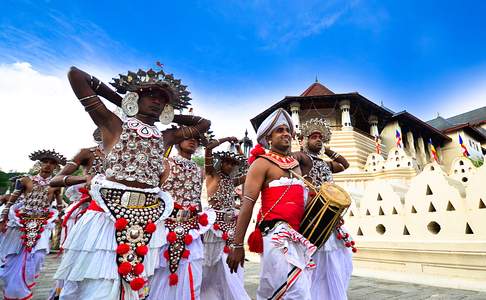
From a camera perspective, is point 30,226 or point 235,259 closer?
point 235,259

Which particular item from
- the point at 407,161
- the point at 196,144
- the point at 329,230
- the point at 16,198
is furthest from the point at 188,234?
the point at 407,161

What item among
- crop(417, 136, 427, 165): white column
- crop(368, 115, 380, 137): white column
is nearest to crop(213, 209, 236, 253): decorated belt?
crop(368, 115, 380, 137): white column

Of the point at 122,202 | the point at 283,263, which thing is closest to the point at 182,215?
the point at 122,202

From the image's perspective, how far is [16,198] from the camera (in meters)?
5.27

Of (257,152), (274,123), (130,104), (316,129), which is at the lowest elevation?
(257,152)

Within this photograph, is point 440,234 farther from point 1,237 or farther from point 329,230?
point 1,237

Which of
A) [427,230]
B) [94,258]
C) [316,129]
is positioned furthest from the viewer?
[427,230]

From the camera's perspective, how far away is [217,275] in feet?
13.0

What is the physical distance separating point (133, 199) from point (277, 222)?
1.15 m

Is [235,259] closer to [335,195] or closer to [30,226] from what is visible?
[335,195]

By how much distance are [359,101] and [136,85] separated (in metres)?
18.5

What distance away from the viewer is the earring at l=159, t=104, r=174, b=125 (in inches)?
104

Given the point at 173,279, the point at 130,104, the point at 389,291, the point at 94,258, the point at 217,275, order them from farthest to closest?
the point at 389,291 < the point at 217,275 < the point at 173,279 < the point at 130,104 < the point at 94,258

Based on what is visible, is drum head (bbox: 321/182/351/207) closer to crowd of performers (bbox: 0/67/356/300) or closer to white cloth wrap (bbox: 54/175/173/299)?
crowd of performers (bbox: 0/67/356/300)
